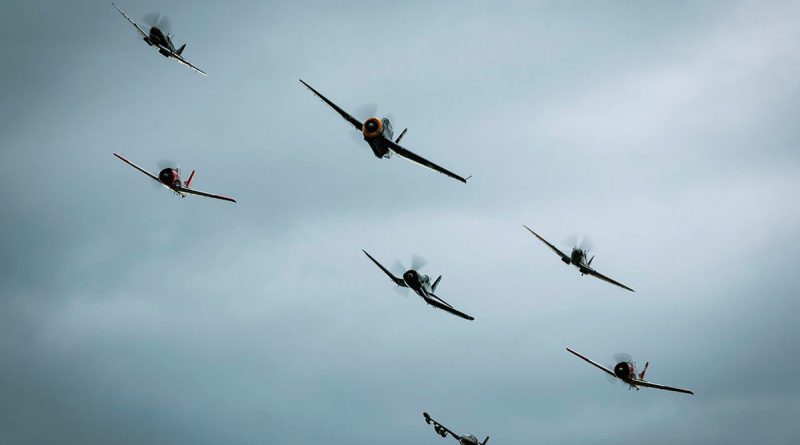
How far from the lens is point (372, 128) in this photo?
60.2 m

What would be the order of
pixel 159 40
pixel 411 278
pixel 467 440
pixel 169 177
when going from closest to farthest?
1. pixel 411 278
2. pixel 169 177
3. pixel 159 40
4. pixel 467 440

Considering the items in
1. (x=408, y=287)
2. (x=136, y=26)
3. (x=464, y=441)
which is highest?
(x=136, y=26)

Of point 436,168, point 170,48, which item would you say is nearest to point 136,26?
point 170,48

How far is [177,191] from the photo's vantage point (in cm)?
7831

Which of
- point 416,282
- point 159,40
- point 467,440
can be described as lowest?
point 467,440

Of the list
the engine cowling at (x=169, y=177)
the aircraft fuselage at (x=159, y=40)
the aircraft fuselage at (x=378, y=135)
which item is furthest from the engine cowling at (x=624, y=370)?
the aircraft fuselage at (x=159, y=40)

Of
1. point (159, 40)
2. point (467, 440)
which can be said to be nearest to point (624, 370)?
point (467, 440)

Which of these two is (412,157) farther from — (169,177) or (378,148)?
(169,177)

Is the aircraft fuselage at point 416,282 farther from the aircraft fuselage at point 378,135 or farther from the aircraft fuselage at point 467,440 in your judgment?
the aircraft fuselage at point 467,440

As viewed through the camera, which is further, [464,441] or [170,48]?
[464,441]

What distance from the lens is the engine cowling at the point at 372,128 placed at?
197 feet

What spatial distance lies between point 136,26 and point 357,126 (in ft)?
96.0

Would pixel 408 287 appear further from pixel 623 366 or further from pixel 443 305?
pixel 623 366

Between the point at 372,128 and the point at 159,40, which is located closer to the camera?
the point at 372,128
